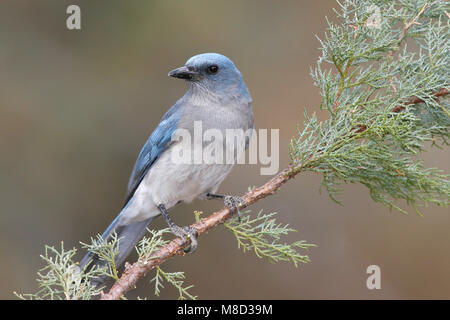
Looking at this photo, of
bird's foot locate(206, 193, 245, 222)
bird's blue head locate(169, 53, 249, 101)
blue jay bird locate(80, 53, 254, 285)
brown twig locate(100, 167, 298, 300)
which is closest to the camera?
brown twig locate(100, 167, 298, 300)

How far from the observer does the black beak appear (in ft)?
8.93

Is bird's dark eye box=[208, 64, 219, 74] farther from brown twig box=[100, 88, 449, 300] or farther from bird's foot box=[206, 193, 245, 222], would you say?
brown twig box=[100, 88, 449, 300]

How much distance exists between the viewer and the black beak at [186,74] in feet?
8.93

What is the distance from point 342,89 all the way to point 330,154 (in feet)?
0.82

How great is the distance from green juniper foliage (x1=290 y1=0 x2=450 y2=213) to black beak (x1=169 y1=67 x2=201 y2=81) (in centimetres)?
93

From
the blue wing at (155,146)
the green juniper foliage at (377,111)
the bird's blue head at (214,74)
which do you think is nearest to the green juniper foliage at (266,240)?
the green juniper foliage at (377,111)

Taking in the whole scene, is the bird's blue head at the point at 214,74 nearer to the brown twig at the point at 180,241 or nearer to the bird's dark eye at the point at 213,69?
the bird's dark eye at the point at 213,69

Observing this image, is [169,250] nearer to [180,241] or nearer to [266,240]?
[180,241]

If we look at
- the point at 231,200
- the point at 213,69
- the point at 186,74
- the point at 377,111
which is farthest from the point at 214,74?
the point at 377,111

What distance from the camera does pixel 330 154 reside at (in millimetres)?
1881

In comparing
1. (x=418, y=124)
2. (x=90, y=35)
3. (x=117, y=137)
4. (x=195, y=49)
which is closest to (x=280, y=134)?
(x=195, y=49)

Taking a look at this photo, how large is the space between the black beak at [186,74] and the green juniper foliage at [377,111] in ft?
3.06

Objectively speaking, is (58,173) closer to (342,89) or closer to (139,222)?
(139,222)

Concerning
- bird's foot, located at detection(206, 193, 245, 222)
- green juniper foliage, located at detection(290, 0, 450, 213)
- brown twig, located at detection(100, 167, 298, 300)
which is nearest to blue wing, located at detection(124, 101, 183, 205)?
bird's foot, located at detection(206, 193, 245, 222)
